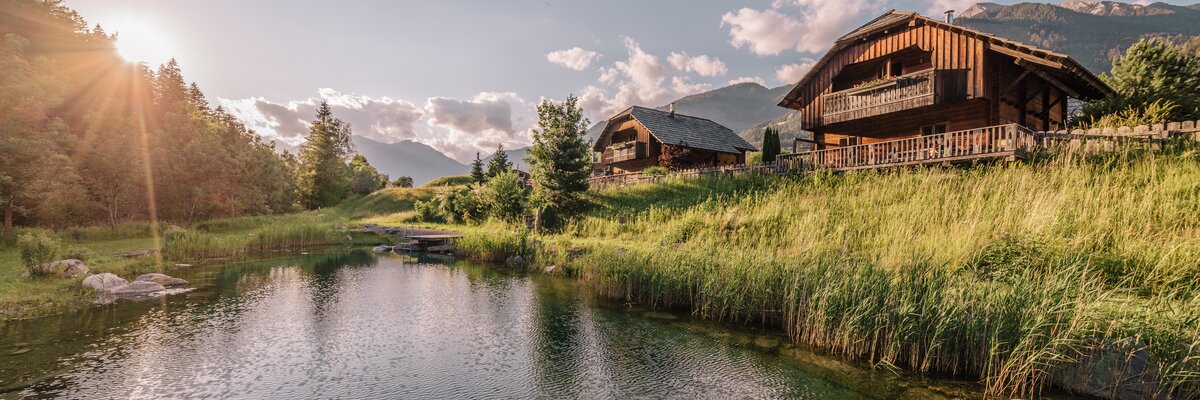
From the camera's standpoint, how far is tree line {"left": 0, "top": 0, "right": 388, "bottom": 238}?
20516 mm

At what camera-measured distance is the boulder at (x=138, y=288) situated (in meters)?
12.5

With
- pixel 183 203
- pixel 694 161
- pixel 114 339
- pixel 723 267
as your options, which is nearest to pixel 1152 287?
pixel 723 267

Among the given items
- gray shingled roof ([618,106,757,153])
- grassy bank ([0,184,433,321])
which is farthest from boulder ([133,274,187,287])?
gray shingled roof ([618,106,757,153])

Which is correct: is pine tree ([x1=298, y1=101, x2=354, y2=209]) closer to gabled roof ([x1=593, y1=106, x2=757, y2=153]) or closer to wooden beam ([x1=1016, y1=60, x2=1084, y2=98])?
gabled roof ([x1=593, y1=106, x2=757, y2=153])

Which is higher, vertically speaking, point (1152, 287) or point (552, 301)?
point (1152, 287)

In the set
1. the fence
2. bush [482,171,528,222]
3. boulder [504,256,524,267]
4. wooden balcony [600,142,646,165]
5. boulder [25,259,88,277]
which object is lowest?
boulder [504,256,524,267]

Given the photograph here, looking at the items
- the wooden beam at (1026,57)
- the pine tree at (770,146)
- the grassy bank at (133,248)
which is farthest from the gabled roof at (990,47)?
the grassy bank at (133,248)

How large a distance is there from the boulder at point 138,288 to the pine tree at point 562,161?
620 inches

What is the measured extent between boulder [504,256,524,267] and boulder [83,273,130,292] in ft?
38.7

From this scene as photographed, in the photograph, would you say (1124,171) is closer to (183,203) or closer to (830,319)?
(830,319)

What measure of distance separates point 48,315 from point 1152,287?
72.7ft

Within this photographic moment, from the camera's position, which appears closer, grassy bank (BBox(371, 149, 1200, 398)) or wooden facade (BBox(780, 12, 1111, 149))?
grassy bank (BBox(371, 149, 1200, 398))

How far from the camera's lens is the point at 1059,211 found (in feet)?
30.6

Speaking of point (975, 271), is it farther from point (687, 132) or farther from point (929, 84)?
point (687, 132)
